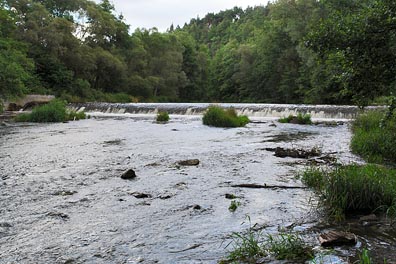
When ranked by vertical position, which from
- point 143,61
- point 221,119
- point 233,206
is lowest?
point 233,206

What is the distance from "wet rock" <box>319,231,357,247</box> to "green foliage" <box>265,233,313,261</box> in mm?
244

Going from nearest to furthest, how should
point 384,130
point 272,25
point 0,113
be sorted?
point 384,130
point 0,113
point 272,25

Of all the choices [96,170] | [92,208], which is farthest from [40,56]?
[92,208]

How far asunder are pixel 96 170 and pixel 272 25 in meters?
53.6

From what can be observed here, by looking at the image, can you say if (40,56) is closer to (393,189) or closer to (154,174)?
(154,174)

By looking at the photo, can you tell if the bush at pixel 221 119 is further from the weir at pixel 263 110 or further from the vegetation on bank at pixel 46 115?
the vegetation on bank at pixel 46 115

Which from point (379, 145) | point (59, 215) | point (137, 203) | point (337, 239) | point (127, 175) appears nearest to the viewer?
point (337, 239)

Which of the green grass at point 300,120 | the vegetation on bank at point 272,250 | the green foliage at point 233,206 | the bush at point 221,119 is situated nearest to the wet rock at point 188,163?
the green foliage at point 233,206

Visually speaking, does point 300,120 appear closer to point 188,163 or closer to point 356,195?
point 188,163

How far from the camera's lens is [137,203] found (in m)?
6.58

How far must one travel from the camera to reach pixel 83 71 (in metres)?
53.4

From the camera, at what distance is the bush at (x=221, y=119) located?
Answer: 21.5 meters

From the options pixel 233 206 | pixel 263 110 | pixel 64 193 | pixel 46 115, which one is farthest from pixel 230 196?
pixel 263 110

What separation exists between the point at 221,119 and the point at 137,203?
15.5 m
